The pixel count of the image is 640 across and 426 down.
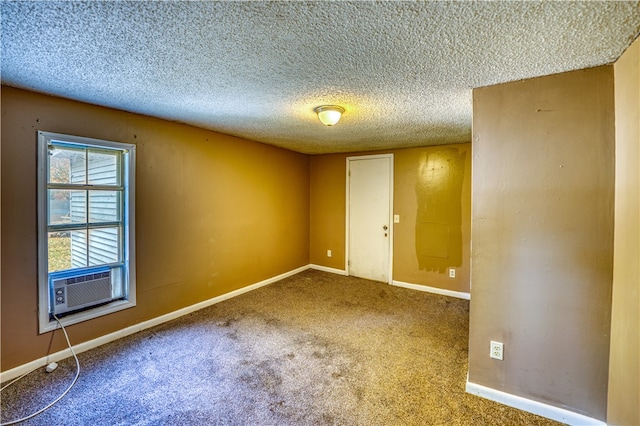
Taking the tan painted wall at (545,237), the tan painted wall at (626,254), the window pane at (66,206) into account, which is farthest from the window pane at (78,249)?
the tan painted wall at (626,254)

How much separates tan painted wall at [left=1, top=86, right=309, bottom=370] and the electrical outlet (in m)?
3.06

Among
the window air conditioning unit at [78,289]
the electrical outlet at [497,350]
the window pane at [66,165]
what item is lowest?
the electrical outlet at [497,350]

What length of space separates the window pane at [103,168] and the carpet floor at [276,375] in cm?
152

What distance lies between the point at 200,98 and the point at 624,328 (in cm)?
315

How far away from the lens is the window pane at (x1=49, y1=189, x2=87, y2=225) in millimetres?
2447

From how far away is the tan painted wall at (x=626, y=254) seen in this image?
4.72ft

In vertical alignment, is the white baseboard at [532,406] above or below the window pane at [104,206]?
below

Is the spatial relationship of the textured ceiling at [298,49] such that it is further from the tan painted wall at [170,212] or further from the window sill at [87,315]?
the window sill at [87,315]

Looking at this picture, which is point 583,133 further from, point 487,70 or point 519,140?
point 487,70

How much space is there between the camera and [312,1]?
1184 millimetres

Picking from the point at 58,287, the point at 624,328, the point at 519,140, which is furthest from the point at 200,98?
the point at 624,328

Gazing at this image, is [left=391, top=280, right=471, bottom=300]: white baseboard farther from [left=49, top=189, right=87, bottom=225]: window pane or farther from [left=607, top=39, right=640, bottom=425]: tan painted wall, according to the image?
[left=49, top=189, right=87, bottom=225]: window pane

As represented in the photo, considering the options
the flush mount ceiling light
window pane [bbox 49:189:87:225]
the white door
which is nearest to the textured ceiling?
the flush mount ceiling light

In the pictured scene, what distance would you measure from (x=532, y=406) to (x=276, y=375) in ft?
5.79
